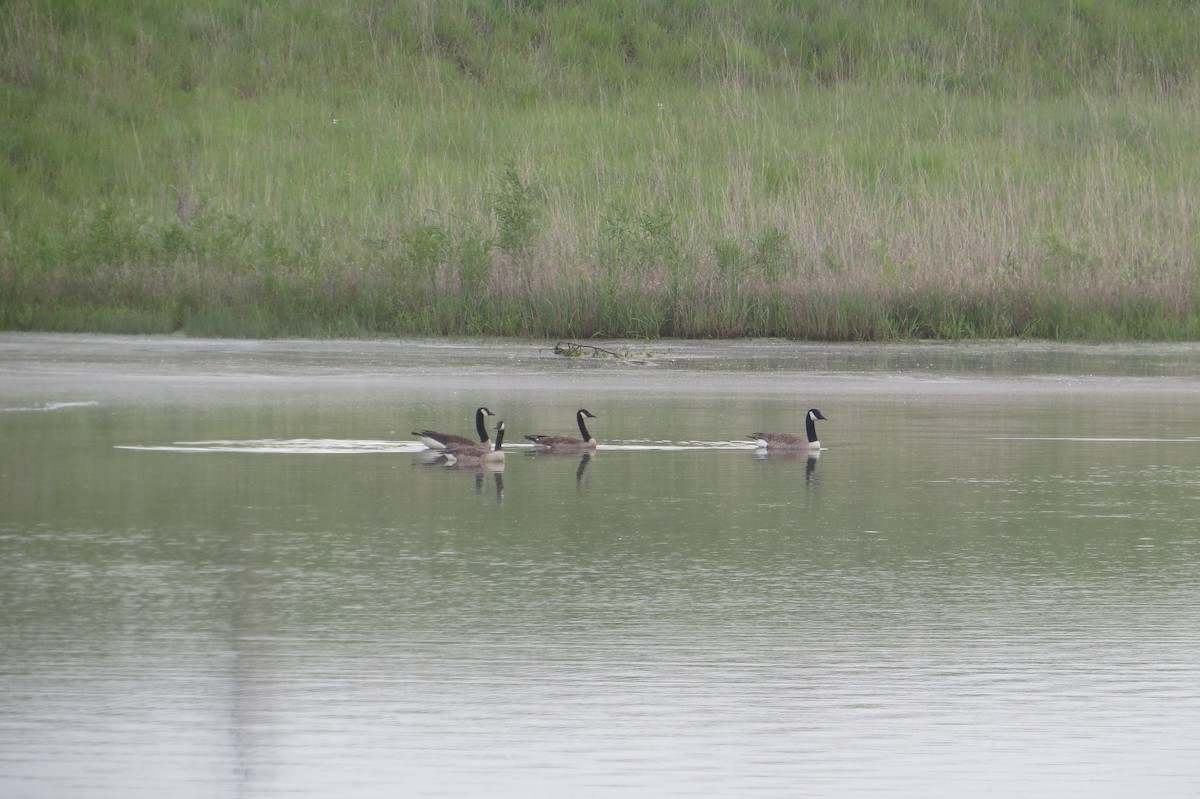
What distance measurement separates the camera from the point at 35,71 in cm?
3766

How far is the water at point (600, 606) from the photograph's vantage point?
4.87 metres

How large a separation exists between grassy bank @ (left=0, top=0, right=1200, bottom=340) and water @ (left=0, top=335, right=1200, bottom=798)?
6.97 meters

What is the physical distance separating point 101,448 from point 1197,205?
724 inches

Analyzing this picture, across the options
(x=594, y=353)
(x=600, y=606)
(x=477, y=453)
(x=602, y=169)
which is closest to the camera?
(x=600, y=606)

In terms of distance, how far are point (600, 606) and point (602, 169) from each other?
24.5 metres

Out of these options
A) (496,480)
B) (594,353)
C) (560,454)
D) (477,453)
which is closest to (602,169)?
(594,353)

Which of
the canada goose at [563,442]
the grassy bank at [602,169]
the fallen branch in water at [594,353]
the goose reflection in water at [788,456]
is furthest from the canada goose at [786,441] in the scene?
the grassy bank at [602,169]

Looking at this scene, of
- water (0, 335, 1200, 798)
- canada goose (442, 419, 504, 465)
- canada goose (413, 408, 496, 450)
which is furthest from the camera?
canada goose (413, 408, 496, 450)

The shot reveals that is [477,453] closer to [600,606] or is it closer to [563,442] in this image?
[563,442]

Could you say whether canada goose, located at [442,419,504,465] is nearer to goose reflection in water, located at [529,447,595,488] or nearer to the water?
the water

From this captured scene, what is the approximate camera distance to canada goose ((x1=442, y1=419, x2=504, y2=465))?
10.7 m

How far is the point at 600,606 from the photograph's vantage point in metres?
6.73

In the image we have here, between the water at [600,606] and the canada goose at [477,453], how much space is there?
0.49 ft

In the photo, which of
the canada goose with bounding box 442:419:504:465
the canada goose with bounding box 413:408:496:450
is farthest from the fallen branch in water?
the canada goose with bounding box 442:419:504:465
